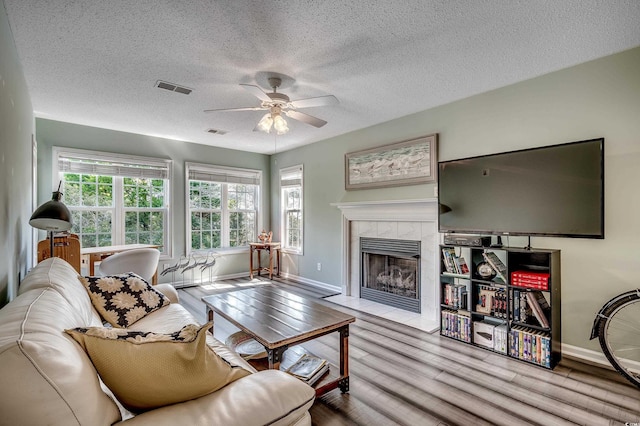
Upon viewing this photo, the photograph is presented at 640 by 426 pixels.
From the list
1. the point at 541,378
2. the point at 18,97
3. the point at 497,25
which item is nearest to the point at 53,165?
the point at 18,97

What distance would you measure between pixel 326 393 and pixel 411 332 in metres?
1.42

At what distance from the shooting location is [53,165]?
13.7 feet

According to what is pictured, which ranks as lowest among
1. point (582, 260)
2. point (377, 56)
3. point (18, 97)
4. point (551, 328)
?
point (551, 328)

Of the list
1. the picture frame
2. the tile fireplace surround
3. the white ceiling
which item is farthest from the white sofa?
the picture frame

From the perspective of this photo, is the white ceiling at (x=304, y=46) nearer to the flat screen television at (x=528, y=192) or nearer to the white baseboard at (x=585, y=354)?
the flat screen television at (x=528, y=192)

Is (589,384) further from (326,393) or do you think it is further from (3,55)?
(3,55)

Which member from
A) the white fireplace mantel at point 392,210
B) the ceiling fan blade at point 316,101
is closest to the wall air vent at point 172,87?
the ceiling fan blade at point 316,101

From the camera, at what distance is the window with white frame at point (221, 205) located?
553cm

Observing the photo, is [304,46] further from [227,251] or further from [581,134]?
[227,251]

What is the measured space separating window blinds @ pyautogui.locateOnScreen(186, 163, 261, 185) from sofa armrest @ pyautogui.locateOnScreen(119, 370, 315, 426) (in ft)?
16.1

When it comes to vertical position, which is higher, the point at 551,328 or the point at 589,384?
the point at 551,328

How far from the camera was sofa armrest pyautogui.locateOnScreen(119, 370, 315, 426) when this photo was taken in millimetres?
→ 912

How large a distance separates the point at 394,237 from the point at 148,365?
351 cm

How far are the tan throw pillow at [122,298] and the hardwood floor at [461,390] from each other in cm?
140
